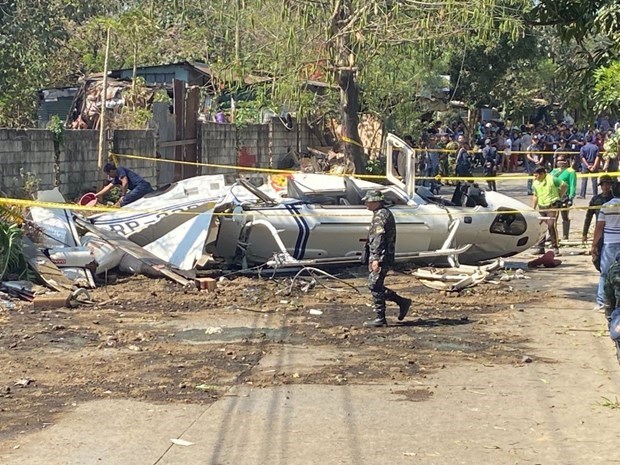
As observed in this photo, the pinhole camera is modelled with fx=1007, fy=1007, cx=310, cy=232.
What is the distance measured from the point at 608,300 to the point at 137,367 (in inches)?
160

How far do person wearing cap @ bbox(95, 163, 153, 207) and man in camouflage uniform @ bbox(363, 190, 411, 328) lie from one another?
18.3ft

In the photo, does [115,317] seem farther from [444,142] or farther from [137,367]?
[444,142]

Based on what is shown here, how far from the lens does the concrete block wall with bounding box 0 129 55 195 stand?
Answer: 1561cm

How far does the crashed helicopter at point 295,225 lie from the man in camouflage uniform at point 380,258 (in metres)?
2.56

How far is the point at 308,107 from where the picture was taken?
25.6 metres

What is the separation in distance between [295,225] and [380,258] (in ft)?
10.1

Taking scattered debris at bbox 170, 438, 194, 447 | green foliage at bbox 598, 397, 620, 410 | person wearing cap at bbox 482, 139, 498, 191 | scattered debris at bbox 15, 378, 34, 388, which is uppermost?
person wearing cap at bbox 482, 139, 498, 191

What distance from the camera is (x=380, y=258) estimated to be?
434 inches

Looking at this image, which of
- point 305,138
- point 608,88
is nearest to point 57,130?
point 608,88

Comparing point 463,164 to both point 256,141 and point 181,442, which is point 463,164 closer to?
point 256,141

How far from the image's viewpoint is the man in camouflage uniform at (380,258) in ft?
35.7

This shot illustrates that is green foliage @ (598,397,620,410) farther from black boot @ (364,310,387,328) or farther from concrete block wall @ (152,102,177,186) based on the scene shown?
concrete block wall @ (152,102,177,186)

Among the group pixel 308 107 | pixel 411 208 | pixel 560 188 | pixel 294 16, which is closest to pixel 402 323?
pixel 411 208

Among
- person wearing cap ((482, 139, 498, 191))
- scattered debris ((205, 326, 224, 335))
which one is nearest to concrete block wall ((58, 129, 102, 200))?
scattered debris ((205, 326, 224, 335))
